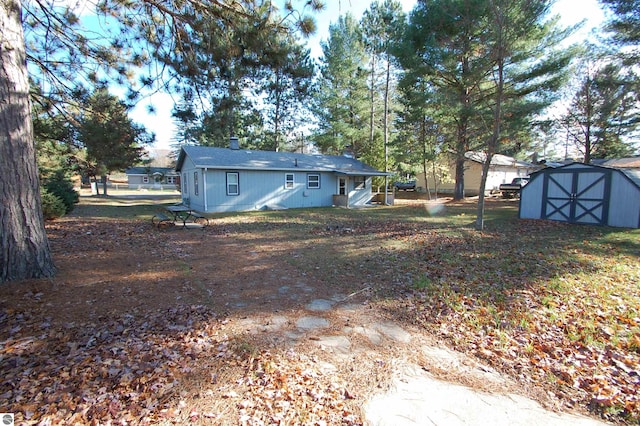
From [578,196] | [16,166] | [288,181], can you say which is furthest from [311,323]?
[288,181]

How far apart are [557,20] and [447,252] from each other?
622 inches

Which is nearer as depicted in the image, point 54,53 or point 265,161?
point 54,53

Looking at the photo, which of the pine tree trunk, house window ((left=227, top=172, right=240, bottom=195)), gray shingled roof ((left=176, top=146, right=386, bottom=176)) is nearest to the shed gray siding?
gray shingled roof ((left=176, top=146, right=386, bottom=176))

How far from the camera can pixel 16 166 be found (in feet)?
14.2

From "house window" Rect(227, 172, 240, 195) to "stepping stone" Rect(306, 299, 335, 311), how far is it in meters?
13.2

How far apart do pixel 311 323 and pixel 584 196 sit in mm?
13371

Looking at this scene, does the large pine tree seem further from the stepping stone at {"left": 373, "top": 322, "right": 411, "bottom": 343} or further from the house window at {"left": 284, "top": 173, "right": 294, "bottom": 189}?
the house window at {"left": 284, "top": 173, "right": 294, "bottom": 189}

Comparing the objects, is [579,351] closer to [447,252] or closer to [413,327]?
[413,327]

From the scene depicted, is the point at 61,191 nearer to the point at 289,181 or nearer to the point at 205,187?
the point at 205,187

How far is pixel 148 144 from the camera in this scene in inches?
367

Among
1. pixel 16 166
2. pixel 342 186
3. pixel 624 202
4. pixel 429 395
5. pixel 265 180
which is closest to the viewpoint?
pixel 429 395

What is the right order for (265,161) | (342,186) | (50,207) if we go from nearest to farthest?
(50,207) < (265,161) < (342,186)

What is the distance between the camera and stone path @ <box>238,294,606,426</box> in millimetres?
2492

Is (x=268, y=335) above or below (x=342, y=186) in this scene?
below
